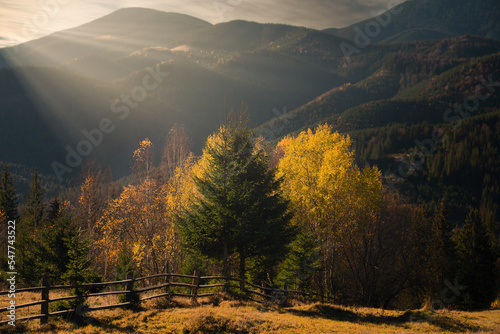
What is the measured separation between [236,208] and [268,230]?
7.91 ft

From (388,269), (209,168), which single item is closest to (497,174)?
(388,269)

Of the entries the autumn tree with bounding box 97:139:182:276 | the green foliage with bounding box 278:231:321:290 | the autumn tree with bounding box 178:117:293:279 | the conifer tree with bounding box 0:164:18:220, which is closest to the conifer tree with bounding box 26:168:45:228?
the conifer tree with bounding box 0:164:18:220

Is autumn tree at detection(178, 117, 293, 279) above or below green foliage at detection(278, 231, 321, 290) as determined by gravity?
above

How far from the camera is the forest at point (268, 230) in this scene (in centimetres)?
1897

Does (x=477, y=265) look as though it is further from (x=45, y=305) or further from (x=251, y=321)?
(x=45, y=305)

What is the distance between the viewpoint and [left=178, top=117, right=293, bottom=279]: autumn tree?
18.4m

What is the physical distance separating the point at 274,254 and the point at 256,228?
217cm

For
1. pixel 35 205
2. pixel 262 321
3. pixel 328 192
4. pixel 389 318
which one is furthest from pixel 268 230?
pixel 35 205

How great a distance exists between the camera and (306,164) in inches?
1097

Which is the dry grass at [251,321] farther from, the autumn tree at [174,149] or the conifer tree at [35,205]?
the conifer tree at [35,205]

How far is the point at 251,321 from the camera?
12883 millimetres

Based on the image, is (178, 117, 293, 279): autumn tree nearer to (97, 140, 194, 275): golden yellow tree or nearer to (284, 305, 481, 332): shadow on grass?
(284, 305, 481, 332): shadow on grass

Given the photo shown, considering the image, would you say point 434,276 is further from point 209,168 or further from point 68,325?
point 68,325

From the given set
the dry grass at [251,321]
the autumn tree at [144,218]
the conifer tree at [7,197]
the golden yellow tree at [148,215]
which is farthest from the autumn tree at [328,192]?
the conifer tree at [7,197]
